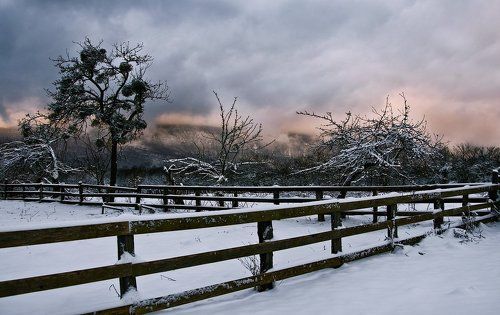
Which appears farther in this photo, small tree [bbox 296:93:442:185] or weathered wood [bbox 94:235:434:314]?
small tree [bbox 296:93:442:185]

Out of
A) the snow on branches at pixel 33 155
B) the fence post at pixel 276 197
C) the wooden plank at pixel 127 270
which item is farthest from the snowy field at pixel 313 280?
the snow on branches at pixel 33 155

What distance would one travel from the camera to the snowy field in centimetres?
460

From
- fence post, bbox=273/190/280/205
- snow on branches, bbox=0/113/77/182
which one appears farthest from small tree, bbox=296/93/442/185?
snow on branches, bbox=0/113/77/182

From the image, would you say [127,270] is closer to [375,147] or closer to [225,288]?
[225,288]

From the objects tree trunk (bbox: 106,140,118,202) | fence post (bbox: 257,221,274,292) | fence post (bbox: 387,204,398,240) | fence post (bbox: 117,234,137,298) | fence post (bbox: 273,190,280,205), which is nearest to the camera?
fence post (bbox: 117,234,137,298)

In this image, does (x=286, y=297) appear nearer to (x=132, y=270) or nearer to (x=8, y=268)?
(x=132, y=270)

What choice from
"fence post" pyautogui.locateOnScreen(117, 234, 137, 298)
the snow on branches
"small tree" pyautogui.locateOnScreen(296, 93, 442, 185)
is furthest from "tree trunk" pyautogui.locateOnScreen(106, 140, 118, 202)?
"fence post" pyautogui.locateOnScreen(117, 234, 137, 298)

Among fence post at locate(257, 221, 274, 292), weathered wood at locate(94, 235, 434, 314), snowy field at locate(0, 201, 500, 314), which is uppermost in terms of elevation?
fence post at locate(257, 221, 274, 292)

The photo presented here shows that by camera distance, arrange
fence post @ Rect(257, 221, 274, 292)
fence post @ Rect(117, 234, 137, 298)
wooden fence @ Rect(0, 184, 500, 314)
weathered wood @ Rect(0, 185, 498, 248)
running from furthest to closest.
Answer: fence post @ Rect(257, 221, 274, 292), fence post @ Rect(117, 234, 137, 298), weathered wood @ Rect(0, 185, 498, 248), wooden fence @ Rect(0, 184, 500, 314)

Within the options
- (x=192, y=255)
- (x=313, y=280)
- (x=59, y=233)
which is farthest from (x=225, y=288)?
(x=59, y=233)

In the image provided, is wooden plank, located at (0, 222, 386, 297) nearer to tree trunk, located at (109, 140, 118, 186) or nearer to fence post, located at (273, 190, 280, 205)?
fence post, located at (273, 190, 280, 205)

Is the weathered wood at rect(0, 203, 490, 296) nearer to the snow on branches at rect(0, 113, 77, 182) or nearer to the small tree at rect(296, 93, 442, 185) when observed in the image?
the small tree at rect(296, 93, 442, 185)

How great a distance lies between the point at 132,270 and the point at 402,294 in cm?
324

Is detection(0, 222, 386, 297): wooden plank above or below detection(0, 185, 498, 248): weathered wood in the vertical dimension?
below
